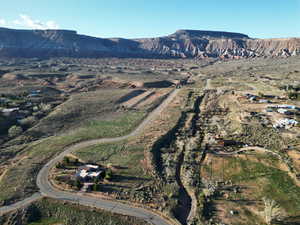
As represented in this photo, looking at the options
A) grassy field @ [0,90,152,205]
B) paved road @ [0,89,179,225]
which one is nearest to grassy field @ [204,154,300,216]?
paved road @ [0,89,179,225]

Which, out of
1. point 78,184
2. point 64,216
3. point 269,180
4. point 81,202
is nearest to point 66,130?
point 78,184

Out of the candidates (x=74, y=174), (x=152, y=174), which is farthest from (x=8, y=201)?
(x=152, y=174)

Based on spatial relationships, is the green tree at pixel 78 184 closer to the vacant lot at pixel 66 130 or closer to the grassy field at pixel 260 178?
the vacant lot at pixel 66 130

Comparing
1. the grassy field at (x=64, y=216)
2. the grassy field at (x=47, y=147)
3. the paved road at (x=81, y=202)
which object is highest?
the grassy field at (x=47, y=147)

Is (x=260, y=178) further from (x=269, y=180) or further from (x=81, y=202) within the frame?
(x=81, y=202)

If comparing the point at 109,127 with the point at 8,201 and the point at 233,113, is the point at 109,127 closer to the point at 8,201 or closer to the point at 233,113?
the point at 8,201

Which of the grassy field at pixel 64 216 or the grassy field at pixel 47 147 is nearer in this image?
the grassy field at pixel 64 216

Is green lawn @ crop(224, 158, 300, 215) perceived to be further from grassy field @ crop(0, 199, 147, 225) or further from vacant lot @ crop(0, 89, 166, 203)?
vacant lot @ crop(0, 89, 166, 203)

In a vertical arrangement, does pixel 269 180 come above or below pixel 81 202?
above

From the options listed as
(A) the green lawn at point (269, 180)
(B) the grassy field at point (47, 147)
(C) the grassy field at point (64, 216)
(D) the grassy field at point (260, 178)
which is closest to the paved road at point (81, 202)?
(C) the grassy field at point (64, 216)
